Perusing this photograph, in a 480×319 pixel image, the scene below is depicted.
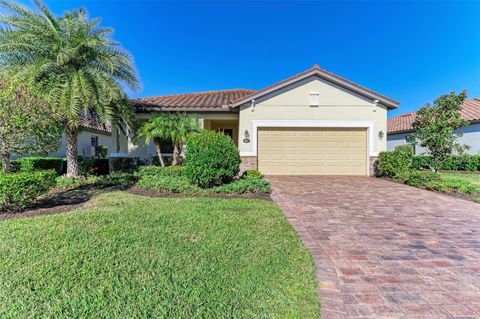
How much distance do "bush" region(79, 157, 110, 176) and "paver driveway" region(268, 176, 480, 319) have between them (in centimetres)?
944

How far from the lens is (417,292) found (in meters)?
2.72

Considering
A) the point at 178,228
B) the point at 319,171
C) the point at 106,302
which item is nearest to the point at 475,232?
the point at 178,228

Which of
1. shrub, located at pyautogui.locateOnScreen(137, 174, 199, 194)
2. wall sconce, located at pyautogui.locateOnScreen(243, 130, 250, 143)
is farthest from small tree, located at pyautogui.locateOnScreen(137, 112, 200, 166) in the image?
wall sconce, located at pyautogui.locateOnScreen(243, 130, 250, 143)

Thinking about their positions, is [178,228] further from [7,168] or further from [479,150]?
[479,150]

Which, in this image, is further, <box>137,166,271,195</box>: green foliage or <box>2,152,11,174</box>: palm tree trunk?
<box>137,166,271,195</box>: green foliage

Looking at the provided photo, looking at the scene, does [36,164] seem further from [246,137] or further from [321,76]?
[321,76]

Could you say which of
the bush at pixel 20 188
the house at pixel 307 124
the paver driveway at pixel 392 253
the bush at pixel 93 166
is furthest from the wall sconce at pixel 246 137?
the bush at pixel 20 188

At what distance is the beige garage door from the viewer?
12.4 metres

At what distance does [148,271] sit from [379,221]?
4888 mm

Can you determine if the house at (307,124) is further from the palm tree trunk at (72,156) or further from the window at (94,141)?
the window at (94,141)

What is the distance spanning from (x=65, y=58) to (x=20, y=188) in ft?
16.5

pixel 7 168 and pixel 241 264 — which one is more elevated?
pixel 7 168

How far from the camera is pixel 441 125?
982 centimetres

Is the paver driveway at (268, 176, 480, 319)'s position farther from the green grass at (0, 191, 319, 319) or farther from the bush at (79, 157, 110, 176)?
the bush at (79, 157, 110, 176)
